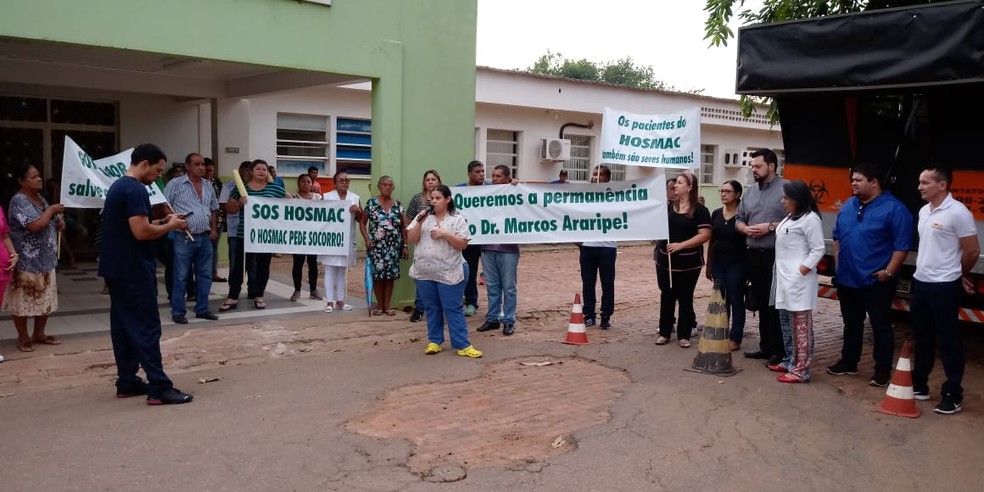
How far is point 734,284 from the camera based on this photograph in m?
7.70

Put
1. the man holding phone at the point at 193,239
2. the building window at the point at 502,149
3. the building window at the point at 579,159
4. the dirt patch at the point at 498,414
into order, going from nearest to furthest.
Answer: the dirt patch at the point at 498,414
the man holding phone at the point at 193,239
the building window at the point at 502,149
the building window at the point at 579,159

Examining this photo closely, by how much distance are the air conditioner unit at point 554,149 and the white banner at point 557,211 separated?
10.9 metres

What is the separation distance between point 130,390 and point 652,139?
5.72m

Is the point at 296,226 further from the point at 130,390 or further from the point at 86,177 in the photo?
the point at 130,390

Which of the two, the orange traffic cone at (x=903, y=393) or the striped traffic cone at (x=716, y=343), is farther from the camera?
the striped traffic cone at (x=716, y=343)

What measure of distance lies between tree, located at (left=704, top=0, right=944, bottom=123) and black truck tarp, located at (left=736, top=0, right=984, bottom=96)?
7.07 ft

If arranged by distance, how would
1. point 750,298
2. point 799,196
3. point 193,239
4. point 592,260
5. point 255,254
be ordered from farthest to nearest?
1. point 255,254
2. point 592,260
3. point 193,239
4. point 750,298
5. point 799,196

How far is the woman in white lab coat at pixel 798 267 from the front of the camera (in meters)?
6.56

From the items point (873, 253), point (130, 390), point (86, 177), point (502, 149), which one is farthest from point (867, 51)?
point (502, 149)

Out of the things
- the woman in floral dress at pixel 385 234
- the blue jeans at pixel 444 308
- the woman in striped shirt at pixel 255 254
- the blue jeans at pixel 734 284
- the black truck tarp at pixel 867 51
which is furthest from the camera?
the woman in striped shirt at pixel 255 254

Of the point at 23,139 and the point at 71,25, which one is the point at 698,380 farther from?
the point at 23,139

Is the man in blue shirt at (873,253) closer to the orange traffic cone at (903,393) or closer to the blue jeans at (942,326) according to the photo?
the blue jeans at (942,326)

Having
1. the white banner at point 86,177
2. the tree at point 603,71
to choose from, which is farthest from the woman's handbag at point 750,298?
the tree at point 603,71

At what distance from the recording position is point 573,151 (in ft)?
69.6
